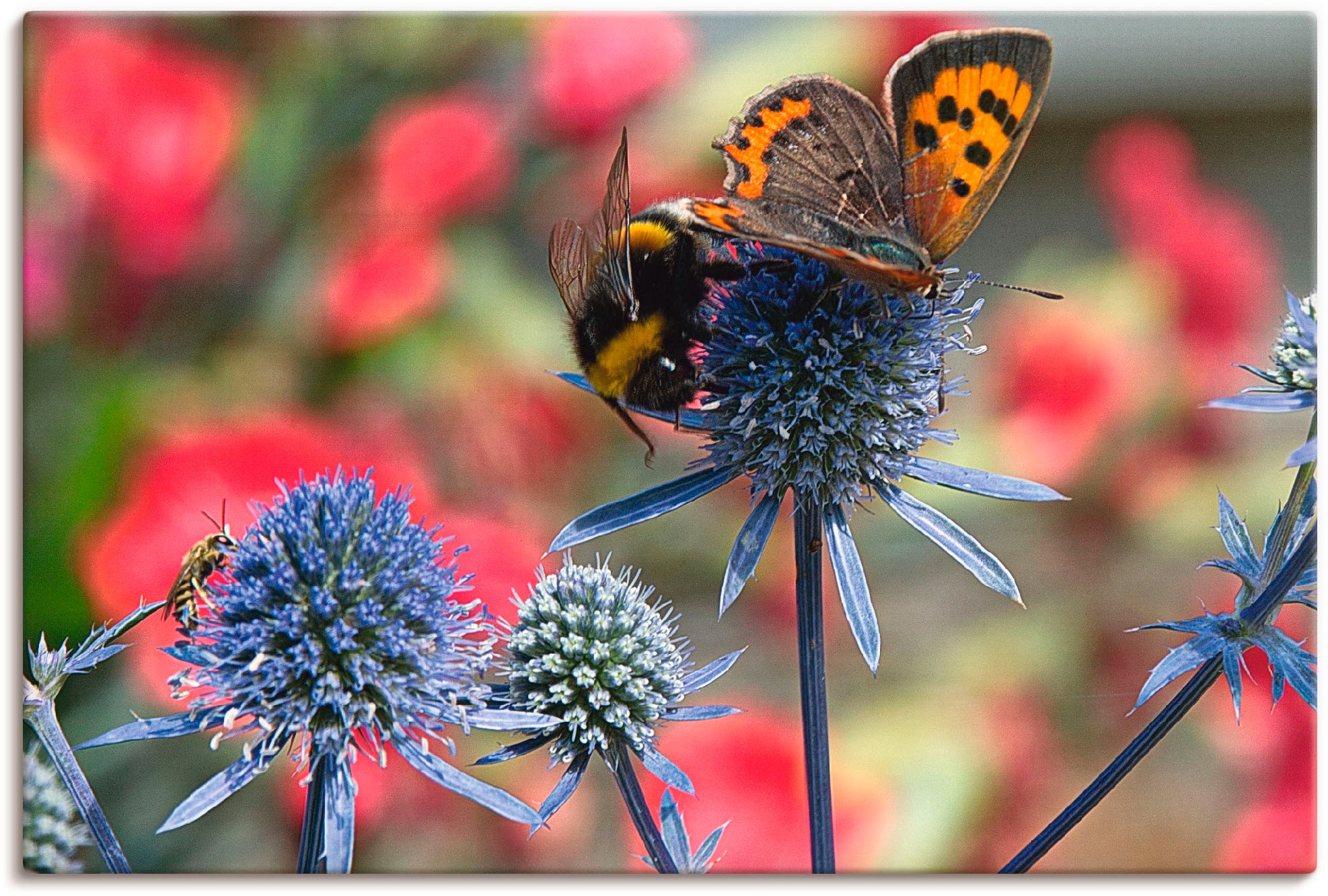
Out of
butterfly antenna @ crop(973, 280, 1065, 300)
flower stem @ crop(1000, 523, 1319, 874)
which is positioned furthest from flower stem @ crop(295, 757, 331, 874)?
butterfly antenna @ crop(973, 280, 1065, 300)

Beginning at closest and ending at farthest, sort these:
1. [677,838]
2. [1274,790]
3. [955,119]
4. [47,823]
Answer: [955,119] → [677,838] → [47,823] → [1274,790]

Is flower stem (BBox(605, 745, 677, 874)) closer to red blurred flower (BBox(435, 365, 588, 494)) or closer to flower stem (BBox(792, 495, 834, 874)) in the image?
flower stem (BBox(792, 495, 834, 874))

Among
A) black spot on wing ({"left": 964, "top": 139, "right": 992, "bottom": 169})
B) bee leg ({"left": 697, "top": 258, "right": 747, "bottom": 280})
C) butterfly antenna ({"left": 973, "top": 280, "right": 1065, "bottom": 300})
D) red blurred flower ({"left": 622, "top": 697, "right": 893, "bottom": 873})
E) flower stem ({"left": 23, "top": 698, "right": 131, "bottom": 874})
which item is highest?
black spot on wing ({"left": 964, "top": 139, "right": 992, "bottom": 169})

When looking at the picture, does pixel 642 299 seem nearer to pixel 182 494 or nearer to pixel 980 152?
pixel 980 152

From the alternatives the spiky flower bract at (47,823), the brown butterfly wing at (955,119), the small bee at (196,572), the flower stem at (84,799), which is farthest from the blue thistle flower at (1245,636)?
the spiky flower bract at (47,823)

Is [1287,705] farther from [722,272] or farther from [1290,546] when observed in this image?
[722,272]

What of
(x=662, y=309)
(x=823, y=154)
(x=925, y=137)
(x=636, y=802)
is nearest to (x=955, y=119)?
(x=925, y=137)

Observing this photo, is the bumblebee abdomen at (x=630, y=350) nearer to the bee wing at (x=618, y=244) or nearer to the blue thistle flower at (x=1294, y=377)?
the bee wing at (x=618, y=244)
